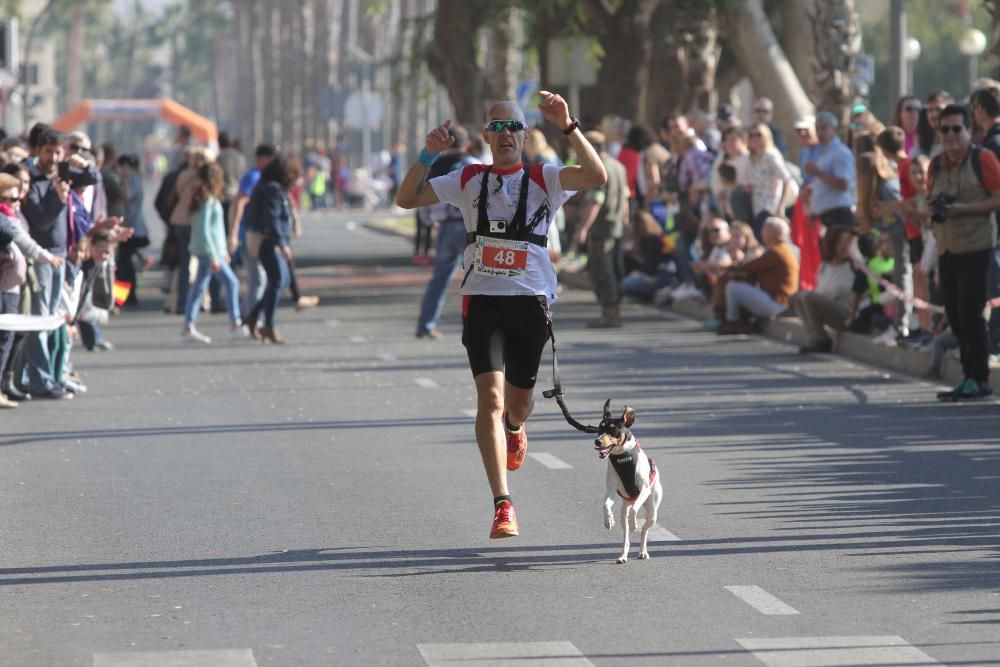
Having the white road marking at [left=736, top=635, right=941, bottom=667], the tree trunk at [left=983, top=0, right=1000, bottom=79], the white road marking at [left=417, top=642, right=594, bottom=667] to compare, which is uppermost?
the tree trunk at [left=983, top=0, right=1000, bottom=79]

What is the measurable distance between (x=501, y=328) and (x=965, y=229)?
5.89 m

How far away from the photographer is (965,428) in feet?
43.3

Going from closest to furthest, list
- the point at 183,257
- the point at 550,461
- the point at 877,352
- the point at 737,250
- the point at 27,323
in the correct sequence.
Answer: the point at 550,461 → the point at 27,323 → the point at 877,352 → the point at 737,250 → the point at 183,257

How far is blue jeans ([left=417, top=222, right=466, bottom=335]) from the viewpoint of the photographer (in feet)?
66.1

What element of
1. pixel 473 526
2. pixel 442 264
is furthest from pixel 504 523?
pixel 442 264

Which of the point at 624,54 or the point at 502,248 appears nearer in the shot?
the point at 502,248

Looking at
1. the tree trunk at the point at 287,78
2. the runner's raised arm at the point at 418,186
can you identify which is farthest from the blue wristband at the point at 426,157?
the tree trunk at the point at 287,78

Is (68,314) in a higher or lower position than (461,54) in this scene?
lower

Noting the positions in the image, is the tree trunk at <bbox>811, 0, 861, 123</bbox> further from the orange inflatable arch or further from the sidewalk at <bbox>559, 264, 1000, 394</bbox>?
the orange inflatable arch

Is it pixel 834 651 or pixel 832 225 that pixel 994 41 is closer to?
pixel 832 225

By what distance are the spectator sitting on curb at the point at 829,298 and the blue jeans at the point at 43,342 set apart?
6.24 meters

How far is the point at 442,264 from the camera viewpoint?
66.2 feet

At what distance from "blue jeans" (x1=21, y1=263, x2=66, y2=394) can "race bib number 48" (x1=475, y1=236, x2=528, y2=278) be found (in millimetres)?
6704

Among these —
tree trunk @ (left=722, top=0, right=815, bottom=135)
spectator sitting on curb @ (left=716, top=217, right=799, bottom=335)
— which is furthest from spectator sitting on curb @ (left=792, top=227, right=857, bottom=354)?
tree trunk @ (left=722, top=0, right=815, bottom=135)
